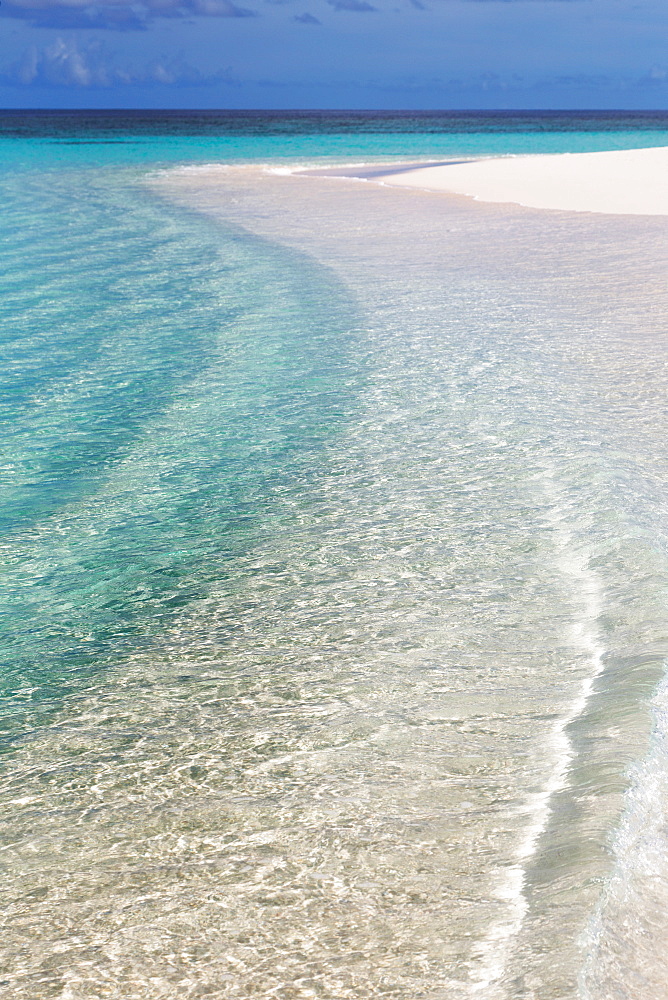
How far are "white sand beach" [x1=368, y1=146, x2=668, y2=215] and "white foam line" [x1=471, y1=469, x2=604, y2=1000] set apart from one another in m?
12.4

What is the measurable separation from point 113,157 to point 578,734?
1564 inches

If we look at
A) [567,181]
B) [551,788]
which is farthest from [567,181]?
[551,788]

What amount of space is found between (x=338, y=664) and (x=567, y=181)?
60.2 ft

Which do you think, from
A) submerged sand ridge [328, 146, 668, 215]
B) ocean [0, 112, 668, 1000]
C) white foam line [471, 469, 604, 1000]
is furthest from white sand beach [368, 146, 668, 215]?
white foam line [471, 469, 604, 1000]

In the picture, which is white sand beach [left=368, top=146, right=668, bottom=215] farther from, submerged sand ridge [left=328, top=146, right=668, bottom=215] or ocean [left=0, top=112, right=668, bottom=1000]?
ocean [left=0, top=112, right=668, bottom=1000]

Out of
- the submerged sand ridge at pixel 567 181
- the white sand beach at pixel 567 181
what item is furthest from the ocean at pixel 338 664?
the submerged sand ridge at pixel 567 181

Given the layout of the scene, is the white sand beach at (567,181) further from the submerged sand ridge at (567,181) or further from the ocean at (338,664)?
the ocean at (338,664)

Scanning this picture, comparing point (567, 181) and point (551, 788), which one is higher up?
point (567, 181)

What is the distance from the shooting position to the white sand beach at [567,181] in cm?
1589

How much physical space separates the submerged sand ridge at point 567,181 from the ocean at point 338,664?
9.79m

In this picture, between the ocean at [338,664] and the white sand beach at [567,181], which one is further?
the white sand beach at [567,181]

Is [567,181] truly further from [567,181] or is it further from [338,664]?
[338,664]

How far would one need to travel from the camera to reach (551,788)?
7.51ft

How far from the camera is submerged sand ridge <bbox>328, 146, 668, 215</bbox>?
15.9 metres
